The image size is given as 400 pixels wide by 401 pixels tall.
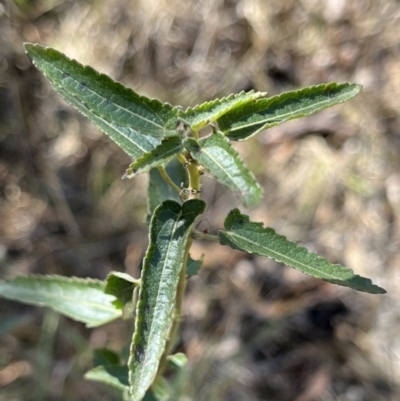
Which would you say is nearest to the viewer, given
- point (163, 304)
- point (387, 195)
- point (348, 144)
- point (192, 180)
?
point (163, 304)

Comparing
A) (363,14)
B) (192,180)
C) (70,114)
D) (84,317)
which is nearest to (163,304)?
(192,180)

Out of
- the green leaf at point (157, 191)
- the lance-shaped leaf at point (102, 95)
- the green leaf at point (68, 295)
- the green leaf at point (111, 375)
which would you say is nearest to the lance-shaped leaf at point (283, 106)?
the lance-shaped leaf at point (102, 95)

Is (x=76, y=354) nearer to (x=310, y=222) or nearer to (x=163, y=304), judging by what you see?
(x=310, y=222)

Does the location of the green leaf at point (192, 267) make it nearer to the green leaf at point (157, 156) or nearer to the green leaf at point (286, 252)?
the green leaf at point (286, 252)

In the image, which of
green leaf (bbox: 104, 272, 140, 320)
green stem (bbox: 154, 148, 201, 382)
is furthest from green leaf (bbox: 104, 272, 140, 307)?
green stem (bbox: 154, 148, 201, 382)

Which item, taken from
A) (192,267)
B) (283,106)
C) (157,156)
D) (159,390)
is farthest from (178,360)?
(283,106)

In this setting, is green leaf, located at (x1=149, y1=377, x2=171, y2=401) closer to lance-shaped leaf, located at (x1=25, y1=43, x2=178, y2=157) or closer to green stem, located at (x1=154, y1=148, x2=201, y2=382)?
green stem, located at (x1=154, y1=148, x2=201, y2=382)
